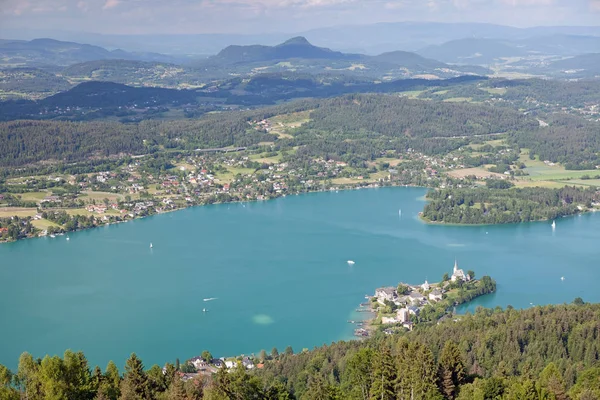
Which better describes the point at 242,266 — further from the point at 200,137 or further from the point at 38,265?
the point at 200,137

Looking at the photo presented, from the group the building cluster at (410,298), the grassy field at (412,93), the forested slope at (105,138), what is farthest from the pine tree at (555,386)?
the grassy field at (412,93)

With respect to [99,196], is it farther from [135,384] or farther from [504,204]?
[135,384]

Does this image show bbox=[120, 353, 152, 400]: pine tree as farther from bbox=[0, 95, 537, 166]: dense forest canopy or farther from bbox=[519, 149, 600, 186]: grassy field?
bbox=[0, 95, 537, 166]: dense forest canopy

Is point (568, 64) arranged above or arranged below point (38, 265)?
above

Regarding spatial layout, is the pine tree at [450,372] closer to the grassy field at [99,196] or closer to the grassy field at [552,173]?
the grassy field at [99,196]

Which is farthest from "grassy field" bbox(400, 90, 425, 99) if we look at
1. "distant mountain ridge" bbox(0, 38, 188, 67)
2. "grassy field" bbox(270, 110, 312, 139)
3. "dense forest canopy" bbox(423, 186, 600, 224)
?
"distant mountain ridge" bbox(0, 38, 188, 67)

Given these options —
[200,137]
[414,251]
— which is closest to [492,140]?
[200,137]

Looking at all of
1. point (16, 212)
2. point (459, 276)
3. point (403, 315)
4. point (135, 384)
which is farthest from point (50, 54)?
point (135, 384)
